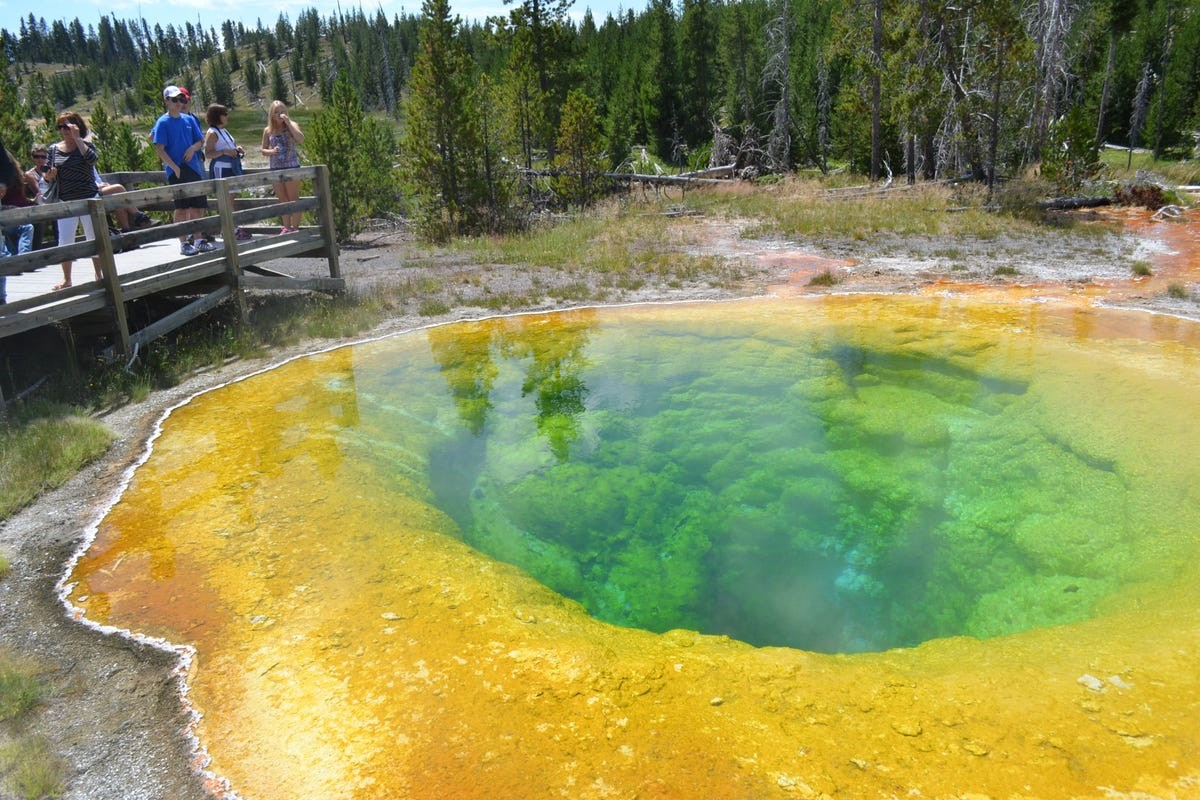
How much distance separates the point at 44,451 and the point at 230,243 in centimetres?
383

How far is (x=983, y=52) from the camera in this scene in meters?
18.5

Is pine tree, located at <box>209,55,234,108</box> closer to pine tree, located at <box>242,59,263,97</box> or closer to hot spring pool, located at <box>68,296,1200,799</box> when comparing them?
pine tree, located at <box>242,59,263,97</box>

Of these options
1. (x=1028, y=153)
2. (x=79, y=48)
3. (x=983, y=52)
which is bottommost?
(x=1028, y=153)

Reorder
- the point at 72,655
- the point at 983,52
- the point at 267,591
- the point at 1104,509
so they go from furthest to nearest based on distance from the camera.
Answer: the point at 983,52, the point at 1104,509, the point at 267,591, the point at 72,655

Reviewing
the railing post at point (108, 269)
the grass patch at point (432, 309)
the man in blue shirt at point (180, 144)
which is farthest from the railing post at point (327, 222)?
the railing post at point (108, 269)

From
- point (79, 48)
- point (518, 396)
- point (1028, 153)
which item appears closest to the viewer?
point (518, 396)

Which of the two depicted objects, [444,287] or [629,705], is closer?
[629,705]

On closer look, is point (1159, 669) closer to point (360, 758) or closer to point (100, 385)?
point (360, 758)

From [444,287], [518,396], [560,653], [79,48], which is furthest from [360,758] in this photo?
[79,48]

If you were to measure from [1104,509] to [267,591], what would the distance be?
17.8 ft

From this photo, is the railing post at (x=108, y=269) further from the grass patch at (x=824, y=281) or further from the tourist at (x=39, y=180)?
the grass patch at (x=824, y=281)

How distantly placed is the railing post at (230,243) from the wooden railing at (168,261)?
0.01 m

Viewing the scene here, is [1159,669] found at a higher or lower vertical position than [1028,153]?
lower

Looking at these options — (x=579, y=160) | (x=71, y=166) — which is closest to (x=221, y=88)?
A: (x=579, y=160)
